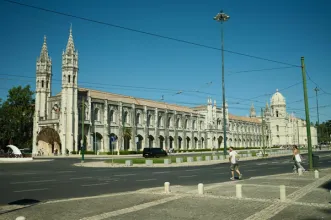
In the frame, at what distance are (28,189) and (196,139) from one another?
259 ft

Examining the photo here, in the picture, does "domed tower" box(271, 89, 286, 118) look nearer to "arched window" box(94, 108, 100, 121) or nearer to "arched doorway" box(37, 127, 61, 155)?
"arched window" box(94, 108, 100, 121)

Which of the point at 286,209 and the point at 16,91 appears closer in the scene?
the point at 286,209

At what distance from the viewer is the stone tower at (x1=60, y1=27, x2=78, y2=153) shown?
2174 inches

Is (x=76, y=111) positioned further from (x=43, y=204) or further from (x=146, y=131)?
(x=43, y=204)

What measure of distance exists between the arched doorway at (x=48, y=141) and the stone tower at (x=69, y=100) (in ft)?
10.5

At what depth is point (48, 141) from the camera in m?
59.9

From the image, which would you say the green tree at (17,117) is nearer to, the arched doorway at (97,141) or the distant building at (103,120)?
the distant building at (103,120)

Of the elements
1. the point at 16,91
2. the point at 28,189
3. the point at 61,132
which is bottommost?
the point at 28,189

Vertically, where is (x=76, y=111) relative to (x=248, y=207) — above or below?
above

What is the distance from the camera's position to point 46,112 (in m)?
61.9

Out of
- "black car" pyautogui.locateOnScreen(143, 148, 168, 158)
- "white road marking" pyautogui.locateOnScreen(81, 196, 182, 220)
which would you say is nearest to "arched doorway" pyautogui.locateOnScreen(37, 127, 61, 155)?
"black car" pyautogui.locateOnScreen(143, 148, 168, 158)

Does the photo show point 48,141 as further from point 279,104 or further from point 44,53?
point 279,104

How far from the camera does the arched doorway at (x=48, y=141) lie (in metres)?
57.8

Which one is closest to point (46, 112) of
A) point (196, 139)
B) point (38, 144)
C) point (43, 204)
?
point (38, 144)
